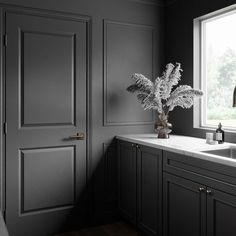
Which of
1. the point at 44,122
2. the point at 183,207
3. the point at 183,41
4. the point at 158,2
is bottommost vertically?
the point at 183,207

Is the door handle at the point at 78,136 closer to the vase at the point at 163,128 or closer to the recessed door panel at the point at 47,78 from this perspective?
the recessed door panel at the point at 47,78

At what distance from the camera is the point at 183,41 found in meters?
3.34

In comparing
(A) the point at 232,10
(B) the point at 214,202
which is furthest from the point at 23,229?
(A) the point at 232,10

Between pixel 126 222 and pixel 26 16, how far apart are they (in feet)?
7.75

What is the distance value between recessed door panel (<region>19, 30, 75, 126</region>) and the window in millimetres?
1355

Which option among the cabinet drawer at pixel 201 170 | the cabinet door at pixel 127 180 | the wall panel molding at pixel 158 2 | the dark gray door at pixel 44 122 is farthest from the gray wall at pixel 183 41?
the dark gray door at pixel 44 122

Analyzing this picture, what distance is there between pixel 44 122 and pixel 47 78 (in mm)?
Result: 438

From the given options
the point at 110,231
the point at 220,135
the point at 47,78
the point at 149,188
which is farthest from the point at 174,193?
the point at 47,78

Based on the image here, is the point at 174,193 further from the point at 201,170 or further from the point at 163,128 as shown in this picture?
the point at 163,128

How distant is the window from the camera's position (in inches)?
115

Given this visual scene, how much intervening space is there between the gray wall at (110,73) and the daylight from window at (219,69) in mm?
666

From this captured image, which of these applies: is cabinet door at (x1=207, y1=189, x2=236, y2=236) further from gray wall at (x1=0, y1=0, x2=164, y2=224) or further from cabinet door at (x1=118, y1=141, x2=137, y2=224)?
gray wall at (x1=0, y1=0, x2=164, y2=224)

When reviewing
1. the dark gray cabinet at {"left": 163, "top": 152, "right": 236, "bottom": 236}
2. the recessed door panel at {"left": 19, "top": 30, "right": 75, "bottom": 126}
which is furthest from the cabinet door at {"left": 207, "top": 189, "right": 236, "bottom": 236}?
the recessed door panel at {"left": 19, "top": 30, "right": 75, "bottom": 126}

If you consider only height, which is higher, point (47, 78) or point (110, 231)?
point (47, 78)
